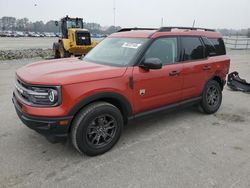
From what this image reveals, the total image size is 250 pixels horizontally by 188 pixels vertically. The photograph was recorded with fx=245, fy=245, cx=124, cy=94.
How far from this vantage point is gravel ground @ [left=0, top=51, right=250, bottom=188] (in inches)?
119

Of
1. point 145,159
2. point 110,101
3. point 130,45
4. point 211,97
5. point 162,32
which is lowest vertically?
point 145,159

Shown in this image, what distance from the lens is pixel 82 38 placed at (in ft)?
48.3

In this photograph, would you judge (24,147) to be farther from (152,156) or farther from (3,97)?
(3,97)

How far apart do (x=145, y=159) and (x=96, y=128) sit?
84 centimetres

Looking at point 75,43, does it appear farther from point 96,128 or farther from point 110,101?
point 96,128

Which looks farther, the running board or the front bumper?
the running board

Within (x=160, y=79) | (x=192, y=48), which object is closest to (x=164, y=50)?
(x=160, y=79)

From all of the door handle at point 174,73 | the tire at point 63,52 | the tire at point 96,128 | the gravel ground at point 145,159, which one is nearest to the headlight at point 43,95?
the tire at point 96,128

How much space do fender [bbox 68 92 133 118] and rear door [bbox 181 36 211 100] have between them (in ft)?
4.72

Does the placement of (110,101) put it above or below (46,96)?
below

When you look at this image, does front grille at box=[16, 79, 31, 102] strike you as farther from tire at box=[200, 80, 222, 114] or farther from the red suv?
tire at box=[200, 80, 222, 114]

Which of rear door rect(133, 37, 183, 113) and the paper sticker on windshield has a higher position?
the paper sticker on windshield

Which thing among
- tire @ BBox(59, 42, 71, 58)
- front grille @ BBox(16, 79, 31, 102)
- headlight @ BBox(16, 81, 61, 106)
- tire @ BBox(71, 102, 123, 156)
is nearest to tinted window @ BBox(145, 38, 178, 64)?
tire @ BBox(71, 102, 123, 156)

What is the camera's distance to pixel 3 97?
6332 mm
